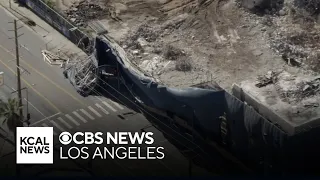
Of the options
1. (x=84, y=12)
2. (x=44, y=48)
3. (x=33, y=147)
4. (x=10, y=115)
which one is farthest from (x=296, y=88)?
(x=44, y=48)

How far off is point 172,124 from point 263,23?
1645 cm

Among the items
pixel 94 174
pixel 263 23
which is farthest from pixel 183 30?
pixel 94 174

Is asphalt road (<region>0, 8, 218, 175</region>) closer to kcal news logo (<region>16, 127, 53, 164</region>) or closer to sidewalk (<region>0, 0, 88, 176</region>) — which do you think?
sidewalk (<region>0, 0, 88, 176</region>)

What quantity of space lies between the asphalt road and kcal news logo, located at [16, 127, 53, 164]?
10.5ft

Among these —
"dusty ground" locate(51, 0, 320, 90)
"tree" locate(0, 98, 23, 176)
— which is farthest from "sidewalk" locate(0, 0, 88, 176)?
"dusty ground" locate(51, 0, 320, 90)

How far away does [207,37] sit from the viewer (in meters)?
62.4

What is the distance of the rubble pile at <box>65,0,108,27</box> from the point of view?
65000mm

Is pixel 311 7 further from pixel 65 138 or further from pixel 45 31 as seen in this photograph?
pixel 65 138

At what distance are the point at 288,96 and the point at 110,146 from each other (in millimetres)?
14779

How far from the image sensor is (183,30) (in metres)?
63.2

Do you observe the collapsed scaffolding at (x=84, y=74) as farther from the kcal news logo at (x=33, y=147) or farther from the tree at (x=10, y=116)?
the kcal news logo at (x=33, y=147)

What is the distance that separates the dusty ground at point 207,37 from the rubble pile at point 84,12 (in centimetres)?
10

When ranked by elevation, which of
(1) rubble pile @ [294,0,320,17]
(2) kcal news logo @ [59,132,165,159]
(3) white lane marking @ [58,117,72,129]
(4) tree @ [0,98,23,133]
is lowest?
(2) kcal news logo @ [59,132,165,159]

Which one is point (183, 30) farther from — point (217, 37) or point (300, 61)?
point (300, 61)
